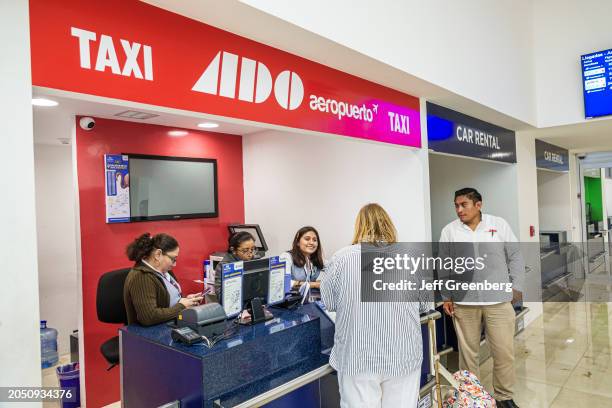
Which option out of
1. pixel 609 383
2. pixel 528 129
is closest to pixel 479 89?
pixel 528 129

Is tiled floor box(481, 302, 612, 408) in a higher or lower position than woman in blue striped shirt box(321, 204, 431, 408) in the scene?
lower

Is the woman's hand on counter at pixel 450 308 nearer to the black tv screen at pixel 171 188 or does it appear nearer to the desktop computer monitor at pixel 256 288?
the desktop computer monitor at pixel 256 288

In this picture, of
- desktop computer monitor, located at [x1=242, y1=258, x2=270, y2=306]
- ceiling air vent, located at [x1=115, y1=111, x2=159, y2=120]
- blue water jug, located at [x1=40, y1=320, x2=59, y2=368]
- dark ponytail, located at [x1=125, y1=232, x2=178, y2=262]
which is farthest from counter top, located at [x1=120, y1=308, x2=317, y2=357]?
blue water jug, located at [x1=40, y1=320, x2=59, y2=368]

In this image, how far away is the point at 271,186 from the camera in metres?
5.12

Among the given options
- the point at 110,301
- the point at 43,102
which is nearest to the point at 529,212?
the point at 110,301

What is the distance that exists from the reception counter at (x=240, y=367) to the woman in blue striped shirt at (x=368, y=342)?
20cm

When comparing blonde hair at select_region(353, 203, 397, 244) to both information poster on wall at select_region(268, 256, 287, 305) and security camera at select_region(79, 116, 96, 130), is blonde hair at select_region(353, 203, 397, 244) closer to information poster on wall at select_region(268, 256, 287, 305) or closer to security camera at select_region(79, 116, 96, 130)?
information poster on wall at select_region(268, 256, 287, 305)

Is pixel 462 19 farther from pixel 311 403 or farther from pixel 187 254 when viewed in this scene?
pixel 187 254

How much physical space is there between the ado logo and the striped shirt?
960 millimetres

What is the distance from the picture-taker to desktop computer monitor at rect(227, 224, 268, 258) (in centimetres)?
484

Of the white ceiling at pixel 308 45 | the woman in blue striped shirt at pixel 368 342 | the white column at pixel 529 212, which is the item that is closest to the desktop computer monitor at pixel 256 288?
the woman in blue striped shirt at pixel 368 342

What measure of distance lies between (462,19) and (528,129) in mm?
2445

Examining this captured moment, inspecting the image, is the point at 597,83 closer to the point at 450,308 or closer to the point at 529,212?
the point at 529,212

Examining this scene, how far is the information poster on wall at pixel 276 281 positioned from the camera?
8.64 feet
